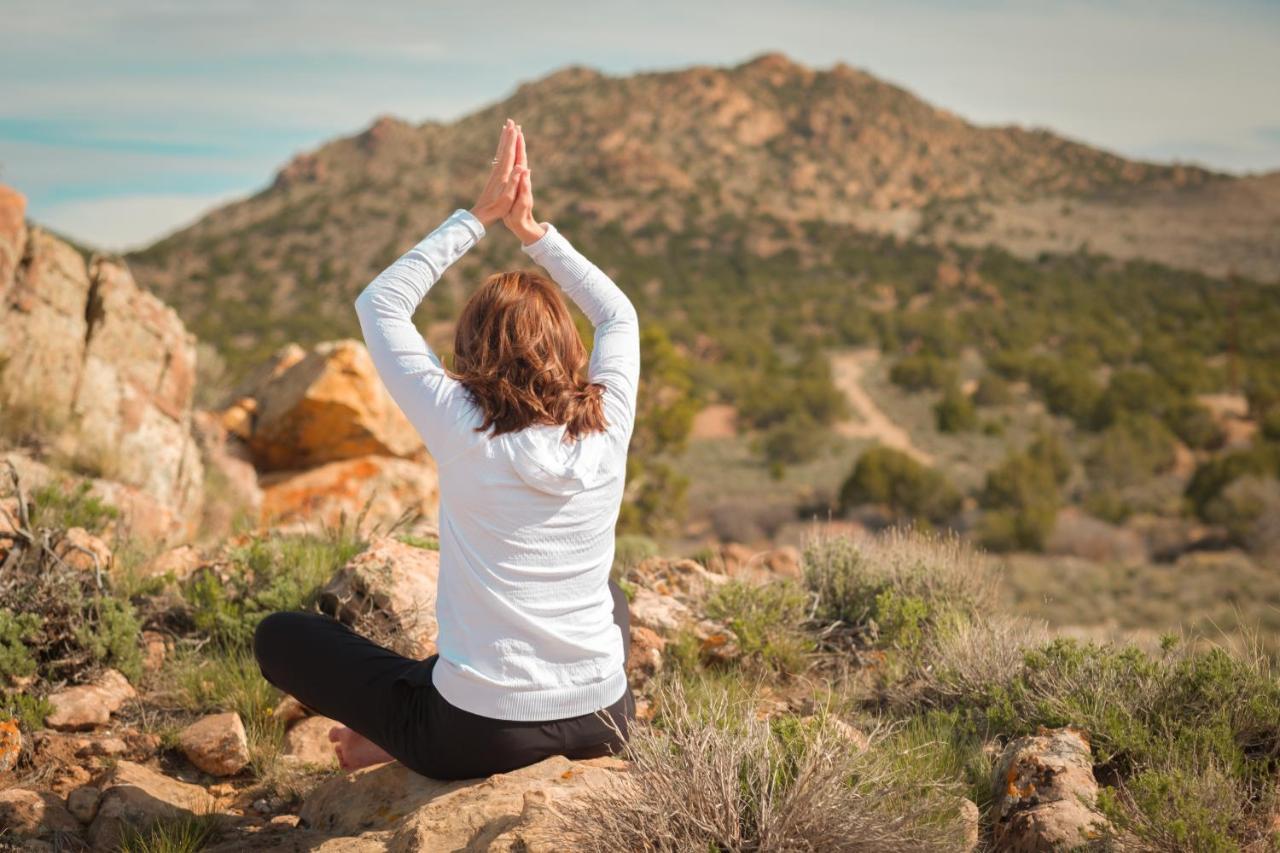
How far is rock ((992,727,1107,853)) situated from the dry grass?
0.97ft

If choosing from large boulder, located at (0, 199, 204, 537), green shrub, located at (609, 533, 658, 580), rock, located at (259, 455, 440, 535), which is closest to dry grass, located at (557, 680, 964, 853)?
green shrub, located at (609, 533, 658, 580)

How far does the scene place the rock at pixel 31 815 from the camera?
9.19 feet

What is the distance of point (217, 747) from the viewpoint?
3393mm

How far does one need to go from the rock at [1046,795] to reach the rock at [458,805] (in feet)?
3.61

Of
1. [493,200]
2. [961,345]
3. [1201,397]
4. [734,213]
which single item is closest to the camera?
[493,200]

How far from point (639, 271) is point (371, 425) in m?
44.7

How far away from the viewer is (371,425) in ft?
29.8

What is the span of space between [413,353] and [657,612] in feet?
7.50

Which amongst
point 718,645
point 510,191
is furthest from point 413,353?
point 718,645

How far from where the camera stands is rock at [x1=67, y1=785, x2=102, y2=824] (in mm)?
2912

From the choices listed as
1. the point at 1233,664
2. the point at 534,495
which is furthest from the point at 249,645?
the point at 1233,664

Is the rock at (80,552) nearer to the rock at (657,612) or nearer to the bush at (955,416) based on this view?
the rock at (657,612)

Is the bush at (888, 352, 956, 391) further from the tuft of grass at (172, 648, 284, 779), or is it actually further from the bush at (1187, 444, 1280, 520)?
the tuft of grass at (172, 648, 284, 779)

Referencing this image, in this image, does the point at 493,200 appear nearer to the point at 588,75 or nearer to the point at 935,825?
the point at 935,825
